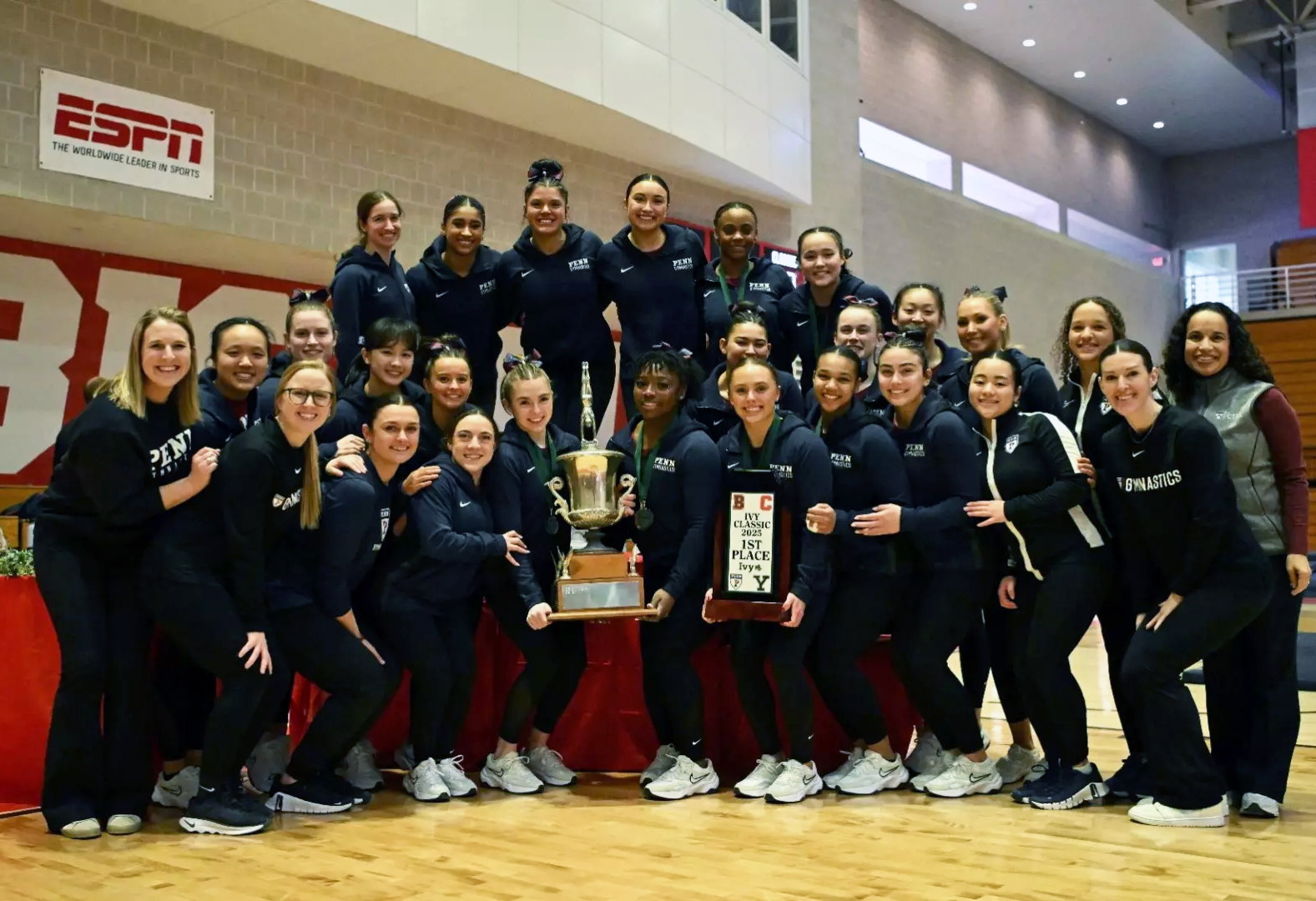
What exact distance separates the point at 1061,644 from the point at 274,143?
7.28 meters

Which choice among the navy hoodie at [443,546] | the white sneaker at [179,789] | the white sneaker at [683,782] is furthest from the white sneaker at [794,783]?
the white sneaker at [179,789]

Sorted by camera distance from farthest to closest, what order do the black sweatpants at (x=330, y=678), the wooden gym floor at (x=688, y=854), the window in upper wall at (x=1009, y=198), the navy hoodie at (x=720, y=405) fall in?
the window in upper wall at (x=1009, y=198) → the navy hoodie at (x=720, y=405) → the black sweatpants at (x=330, y=678) → the wooden gym floor at (x=688, y=854)

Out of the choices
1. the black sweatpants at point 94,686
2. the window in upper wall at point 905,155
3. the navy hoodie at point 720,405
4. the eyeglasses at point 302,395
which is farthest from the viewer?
the window in upper wall at point 905,155

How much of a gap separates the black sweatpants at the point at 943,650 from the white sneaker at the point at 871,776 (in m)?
0.25

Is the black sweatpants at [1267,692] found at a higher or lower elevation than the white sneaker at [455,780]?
higher

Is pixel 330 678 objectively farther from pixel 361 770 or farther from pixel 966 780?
pixel 966 780

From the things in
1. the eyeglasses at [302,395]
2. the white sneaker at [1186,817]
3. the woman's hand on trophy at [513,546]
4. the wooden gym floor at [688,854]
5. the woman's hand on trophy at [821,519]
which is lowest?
the wooden gym floor at [688,854]

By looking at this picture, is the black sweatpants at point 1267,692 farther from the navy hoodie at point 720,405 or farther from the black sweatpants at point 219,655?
the black sweatpants at point 219,655

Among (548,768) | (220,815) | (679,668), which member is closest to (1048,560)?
(679,668)

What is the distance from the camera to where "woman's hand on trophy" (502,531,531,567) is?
4.99 m

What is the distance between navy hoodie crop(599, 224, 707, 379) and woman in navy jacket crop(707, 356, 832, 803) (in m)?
1.10

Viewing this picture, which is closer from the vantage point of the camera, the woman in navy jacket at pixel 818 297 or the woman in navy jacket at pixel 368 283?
the woman in navy jacket at pixel 368 283

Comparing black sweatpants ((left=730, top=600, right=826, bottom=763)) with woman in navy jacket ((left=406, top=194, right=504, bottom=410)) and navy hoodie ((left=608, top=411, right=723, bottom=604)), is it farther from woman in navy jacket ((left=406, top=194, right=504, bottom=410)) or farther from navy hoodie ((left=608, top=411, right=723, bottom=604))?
woman in navy jacket ((left=406, top=194, right=504, bottom=410))

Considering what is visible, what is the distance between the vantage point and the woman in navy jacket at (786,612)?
4.89 meters
